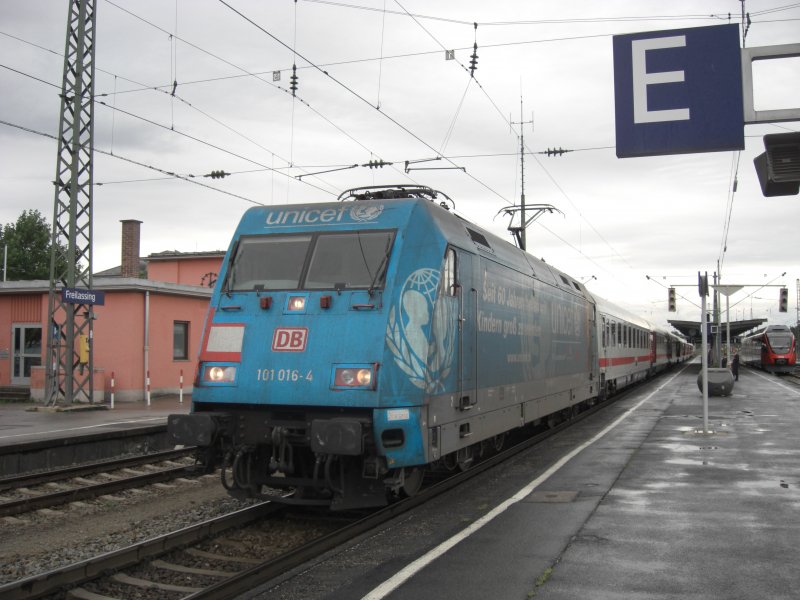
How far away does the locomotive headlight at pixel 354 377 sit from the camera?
7.20 meters

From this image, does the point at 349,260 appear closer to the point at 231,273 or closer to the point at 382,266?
the point at 382,266

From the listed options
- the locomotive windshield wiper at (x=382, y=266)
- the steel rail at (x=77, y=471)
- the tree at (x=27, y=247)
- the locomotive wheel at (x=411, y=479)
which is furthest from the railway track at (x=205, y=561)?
the tree at (x=27, y=247)

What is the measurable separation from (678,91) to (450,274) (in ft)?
10.4

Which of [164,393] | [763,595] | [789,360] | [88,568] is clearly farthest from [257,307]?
[789,360]

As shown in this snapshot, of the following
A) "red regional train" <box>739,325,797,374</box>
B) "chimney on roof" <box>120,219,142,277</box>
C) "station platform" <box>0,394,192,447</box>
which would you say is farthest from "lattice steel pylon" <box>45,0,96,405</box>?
"red regional train" <box>739,325,797,374</box>

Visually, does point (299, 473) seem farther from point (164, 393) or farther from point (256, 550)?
point (164, 393)

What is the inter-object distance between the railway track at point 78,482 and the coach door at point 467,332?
3.21 meters

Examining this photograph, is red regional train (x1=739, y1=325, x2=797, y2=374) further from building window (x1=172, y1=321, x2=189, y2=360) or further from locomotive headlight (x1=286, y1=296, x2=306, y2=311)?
locomotive headlight (x1=286, y1=296, x2=306, y2=311)

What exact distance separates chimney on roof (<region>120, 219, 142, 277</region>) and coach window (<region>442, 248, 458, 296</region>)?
29.5 metres

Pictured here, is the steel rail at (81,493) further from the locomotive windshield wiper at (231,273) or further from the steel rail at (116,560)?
the locomotive windshield wiper at (231,273)

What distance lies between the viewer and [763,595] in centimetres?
540

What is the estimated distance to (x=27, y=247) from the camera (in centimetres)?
6706

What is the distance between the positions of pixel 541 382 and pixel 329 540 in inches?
276

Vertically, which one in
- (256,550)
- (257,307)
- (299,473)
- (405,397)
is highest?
(257,307)
